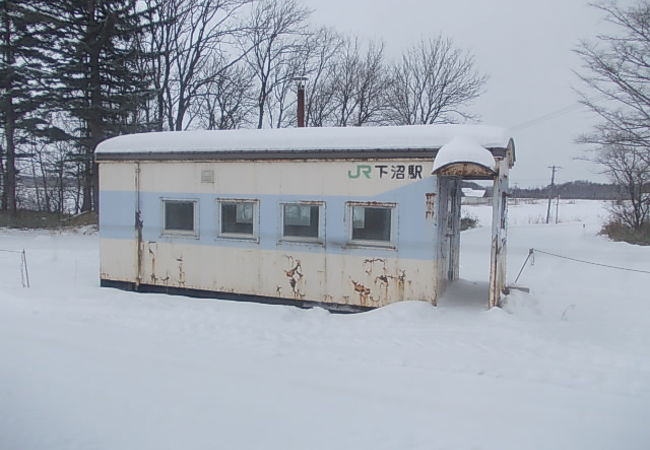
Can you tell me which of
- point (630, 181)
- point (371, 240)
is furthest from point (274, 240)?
point (630, 181)

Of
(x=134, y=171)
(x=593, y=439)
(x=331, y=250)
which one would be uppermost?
(x=134, y=171)

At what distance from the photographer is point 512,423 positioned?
3857mm

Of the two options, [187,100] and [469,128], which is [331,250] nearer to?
[469,128]

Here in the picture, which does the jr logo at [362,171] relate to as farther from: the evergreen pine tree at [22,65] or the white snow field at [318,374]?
the evergreen pine tree at [22,65]

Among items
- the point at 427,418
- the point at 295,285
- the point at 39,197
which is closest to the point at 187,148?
the point at 295,285

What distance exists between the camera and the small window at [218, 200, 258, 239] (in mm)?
8252

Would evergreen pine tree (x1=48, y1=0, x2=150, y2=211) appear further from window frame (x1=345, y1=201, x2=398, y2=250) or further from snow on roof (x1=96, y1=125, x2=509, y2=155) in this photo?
window frame (x1=345, y1=201, x2=398, y2=250)

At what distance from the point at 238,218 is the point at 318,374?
4.14 metres

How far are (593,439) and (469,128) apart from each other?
4804mm

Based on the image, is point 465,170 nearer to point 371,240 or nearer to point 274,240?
point 371,240

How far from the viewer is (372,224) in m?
7.61

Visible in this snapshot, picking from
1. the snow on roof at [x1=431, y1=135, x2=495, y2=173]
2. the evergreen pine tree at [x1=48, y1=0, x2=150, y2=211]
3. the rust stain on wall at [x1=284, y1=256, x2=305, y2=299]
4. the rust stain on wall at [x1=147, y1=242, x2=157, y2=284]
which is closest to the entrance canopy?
the snow on roof at [x1=431, y1=135, x2=495, y2=173]

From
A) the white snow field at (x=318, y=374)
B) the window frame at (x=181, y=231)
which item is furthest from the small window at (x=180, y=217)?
the white snow field at (x=318, y=374)

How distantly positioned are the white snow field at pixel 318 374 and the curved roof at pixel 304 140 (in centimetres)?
249
